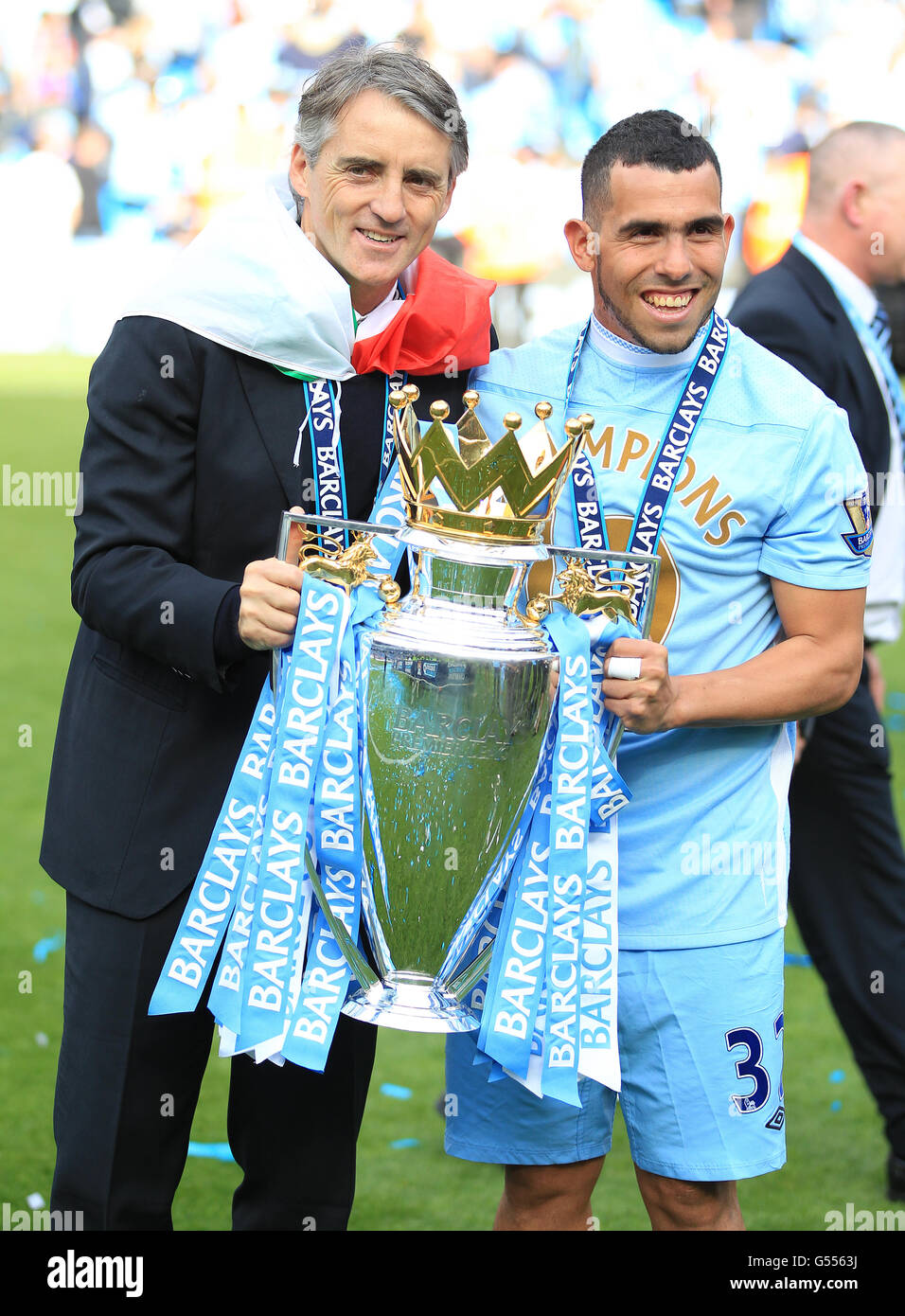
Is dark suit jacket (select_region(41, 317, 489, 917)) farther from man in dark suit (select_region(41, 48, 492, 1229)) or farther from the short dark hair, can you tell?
the short dark hair

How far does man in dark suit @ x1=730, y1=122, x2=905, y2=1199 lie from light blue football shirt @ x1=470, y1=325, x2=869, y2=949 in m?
1.18

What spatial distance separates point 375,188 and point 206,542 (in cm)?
52

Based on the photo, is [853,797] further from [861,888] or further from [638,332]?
[638,332]

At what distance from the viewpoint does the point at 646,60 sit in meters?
17.9

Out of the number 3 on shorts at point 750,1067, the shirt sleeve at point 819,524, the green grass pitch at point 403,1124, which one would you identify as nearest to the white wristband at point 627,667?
the shirt sleeve at point 819,524

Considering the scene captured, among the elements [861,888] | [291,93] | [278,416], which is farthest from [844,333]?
[291,93]

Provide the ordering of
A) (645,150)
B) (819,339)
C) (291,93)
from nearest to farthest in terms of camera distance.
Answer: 1. (645,150)
2. (819,339)
3. (291,93)

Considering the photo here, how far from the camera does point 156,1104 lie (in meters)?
2.28

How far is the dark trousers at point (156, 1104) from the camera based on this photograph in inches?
88.5

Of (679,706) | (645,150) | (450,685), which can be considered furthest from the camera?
(645,150)

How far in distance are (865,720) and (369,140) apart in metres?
1.85

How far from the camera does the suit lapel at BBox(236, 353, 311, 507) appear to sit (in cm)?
218

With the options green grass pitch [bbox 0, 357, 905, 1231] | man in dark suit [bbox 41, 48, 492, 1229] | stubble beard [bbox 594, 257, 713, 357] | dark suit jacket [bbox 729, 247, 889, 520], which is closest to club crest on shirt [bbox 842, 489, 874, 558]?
stubble beard [bbox 594, 257, 713, 357]

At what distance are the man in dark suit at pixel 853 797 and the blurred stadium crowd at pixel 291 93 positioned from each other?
1350cm
